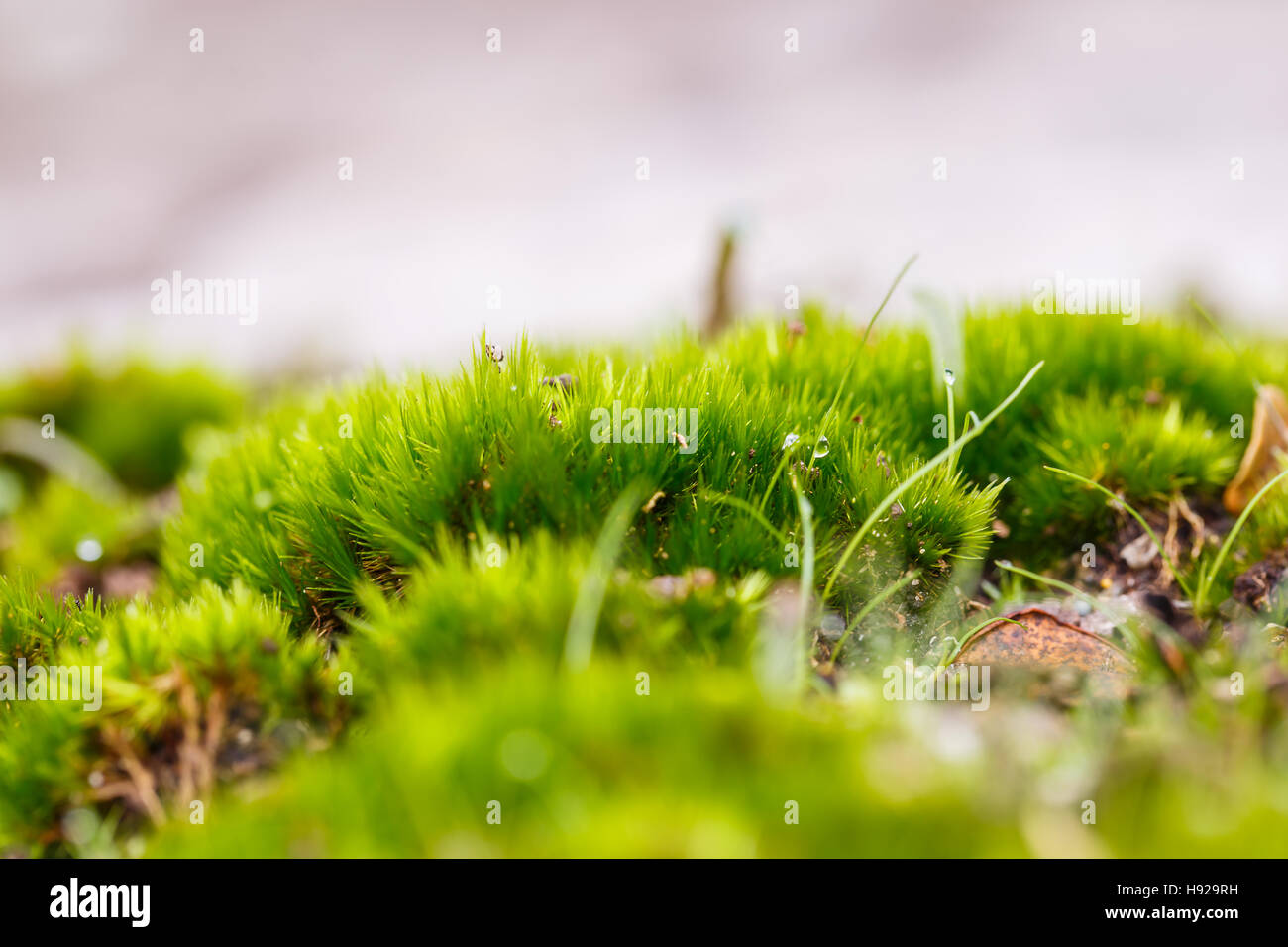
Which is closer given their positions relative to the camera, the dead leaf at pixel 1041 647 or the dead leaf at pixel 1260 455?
the dead leaf at pixel 1041 647

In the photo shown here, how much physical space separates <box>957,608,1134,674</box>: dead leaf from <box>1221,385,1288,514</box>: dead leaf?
748 mm

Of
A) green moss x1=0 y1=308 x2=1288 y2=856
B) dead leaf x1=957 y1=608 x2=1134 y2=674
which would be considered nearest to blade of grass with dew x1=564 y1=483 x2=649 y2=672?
green moss x1=0 y1=308 x2=1288 y2=856

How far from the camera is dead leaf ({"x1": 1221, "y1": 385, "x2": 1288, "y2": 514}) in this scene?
6.72 ft

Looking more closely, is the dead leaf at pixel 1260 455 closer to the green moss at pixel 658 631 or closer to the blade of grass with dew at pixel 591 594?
the green moss at pixel 658 631

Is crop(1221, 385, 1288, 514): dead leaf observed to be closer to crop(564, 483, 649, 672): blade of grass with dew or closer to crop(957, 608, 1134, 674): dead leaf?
crop(957, 608, 1134, 674): dead leaf

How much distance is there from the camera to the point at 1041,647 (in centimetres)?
160

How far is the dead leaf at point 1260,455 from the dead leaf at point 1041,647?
0.75 m

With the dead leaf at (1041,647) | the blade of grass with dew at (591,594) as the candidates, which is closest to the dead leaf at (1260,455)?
the dead leaf at (1041,647)

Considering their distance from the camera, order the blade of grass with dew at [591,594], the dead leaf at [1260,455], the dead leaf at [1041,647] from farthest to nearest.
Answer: the dead leaf at [1260,455] → the dead leaf at [1041,647] → the blade of grass with dew at [591,594]

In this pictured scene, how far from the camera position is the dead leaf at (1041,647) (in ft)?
5.14

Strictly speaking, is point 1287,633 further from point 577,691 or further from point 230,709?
point 230,709

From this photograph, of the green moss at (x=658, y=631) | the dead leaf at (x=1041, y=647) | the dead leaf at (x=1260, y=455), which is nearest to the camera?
the green moss at (x=658, y=631)

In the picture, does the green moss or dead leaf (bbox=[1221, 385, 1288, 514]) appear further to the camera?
dead leaf (bbox=[1221, 385, 1288, 514])
